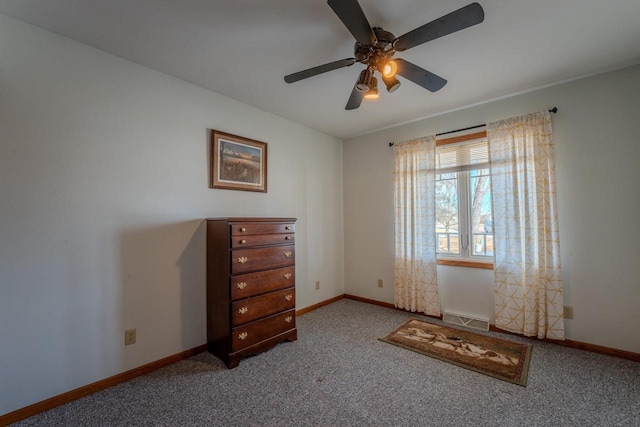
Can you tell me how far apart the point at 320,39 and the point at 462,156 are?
222 cm

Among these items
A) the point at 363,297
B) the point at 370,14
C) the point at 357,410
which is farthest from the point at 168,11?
the point at 363,297

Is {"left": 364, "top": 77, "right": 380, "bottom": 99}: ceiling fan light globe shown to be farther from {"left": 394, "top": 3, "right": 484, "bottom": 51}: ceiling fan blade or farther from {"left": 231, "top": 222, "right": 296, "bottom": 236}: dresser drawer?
{"left": 231, "top": 222, "right": 296, "bottom": 236}: dresser drawer

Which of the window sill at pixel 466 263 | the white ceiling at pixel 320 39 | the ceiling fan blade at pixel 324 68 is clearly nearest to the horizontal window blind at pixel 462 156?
the white ceiling at pixel 320 39

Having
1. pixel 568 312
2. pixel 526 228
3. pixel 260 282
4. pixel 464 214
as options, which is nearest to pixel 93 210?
pixel 260 282

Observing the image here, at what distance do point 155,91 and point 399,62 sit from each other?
2016mm

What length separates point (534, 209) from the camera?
8.69 ft

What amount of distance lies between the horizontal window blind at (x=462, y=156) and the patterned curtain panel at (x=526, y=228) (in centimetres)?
16

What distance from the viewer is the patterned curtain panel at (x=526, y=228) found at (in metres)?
2.55

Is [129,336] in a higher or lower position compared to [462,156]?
lower

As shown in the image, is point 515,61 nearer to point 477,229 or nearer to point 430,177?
point 430,177

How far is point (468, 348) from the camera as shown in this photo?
98.2 inches

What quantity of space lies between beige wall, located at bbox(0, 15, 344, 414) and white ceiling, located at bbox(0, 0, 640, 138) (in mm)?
260

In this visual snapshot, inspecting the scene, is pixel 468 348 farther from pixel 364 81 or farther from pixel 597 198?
pixel 364 81

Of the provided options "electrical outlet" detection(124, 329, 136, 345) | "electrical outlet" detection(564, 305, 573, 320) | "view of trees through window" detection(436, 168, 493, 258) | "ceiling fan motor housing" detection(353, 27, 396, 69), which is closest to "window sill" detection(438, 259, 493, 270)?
"view of trees through window" detection(436, 168, 493, 258)
